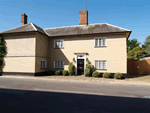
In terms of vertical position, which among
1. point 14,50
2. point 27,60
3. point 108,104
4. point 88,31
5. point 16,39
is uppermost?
point 88,31

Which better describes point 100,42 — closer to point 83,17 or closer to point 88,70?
point 88,70

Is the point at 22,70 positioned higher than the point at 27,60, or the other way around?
the point at 27,60

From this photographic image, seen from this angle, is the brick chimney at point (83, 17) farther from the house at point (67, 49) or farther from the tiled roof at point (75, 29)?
the house at point (67, 49)

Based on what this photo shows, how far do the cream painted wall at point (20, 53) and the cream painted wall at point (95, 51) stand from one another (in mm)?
3446

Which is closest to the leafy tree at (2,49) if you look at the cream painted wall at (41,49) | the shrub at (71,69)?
the cream painted wall at (41,49)

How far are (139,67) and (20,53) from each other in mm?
19022

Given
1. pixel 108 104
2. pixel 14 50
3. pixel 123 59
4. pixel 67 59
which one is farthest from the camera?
pixel 67 59

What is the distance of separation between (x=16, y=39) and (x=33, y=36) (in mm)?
2861

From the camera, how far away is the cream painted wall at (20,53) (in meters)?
15.2

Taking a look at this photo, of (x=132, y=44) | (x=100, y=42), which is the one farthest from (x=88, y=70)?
(x=132, y=44)

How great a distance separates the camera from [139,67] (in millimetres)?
18578

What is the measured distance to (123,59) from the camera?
1481 cm

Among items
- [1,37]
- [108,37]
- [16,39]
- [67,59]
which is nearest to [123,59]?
[108,37]

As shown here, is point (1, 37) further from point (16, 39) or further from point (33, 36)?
point (33, 36)
